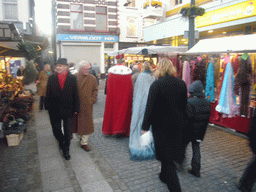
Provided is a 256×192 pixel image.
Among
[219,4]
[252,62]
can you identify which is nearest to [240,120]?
[252,62]

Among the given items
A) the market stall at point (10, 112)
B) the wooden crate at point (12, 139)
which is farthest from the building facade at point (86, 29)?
the wooden crate at point (12, 139)

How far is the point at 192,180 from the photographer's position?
11.0 feet

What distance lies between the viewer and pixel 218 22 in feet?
34.8

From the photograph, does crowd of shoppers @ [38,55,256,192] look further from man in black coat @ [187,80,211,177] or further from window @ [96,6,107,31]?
window @ [96,6,107,31]

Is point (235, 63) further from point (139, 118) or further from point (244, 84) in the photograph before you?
point (139, 118)

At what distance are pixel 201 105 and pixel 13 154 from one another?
12.6ft

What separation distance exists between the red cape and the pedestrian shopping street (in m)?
0.34

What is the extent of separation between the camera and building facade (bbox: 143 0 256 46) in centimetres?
917

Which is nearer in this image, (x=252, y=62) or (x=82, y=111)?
(x=82, y=111)

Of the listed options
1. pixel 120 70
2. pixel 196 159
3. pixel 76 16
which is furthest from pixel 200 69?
pixel 76 16

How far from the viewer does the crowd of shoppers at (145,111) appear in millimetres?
2664

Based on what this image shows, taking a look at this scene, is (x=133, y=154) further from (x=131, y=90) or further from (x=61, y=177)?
(x=131, y=90)

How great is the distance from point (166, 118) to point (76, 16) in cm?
2218

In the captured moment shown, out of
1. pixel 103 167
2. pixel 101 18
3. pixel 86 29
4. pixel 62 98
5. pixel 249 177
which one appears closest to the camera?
pixel 249 177
